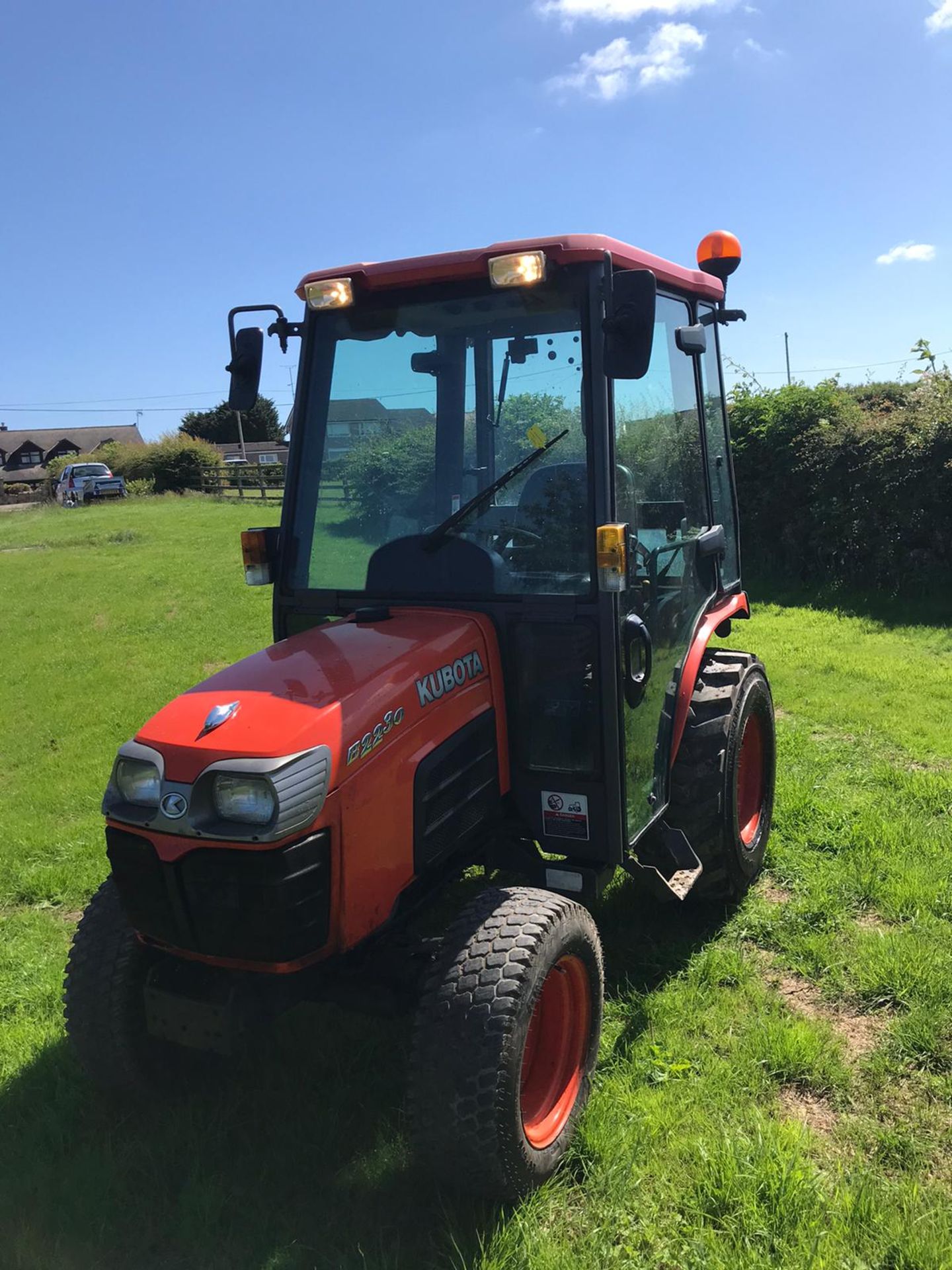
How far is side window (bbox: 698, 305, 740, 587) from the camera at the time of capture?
4.10 meters

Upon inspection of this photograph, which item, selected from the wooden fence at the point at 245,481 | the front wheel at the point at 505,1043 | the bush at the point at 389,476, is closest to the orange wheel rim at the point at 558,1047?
the front wheel at the point at 505,1043

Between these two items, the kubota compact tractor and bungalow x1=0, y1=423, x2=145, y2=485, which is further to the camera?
bungalow x1=0, y1=423, x2=145, y2=485

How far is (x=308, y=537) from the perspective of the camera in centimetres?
336

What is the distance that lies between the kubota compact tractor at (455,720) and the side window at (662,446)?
18 mm

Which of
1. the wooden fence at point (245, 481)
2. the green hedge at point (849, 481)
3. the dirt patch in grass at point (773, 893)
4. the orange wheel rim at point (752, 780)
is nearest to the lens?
the dirt patch in grass at point (773, 893)

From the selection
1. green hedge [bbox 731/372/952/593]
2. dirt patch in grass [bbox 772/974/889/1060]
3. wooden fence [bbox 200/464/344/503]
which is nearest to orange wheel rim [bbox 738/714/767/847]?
dirt patch in grass [bbox 772/974/889/1060]

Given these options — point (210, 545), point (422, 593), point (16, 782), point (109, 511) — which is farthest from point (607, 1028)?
point (109, 511)

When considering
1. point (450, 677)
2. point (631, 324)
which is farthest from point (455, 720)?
point (631, 324)

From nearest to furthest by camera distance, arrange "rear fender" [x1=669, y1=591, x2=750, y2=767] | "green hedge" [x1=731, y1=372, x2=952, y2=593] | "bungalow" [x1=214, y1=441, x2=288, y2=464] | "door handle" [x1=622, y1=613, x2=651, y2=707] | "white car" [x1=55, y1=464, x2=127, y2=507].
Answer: "door handle" [x1=622, y1=613, x2=651, y2=707] < "rear fender" [x1=669, y1=591, x2=750, y2=767] < "green hedge" [x1=731, y1=372, x2=952, y2=593] < "white car" [x1=55, y1=464, x2=127, y2=507] < "bungalow" [x1=214, y1=441, x2=288, y2=464]

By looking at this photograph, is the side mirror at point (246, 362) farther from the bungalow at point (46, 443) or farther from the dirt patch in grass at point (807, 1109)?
the bungalow at point (46, 443)

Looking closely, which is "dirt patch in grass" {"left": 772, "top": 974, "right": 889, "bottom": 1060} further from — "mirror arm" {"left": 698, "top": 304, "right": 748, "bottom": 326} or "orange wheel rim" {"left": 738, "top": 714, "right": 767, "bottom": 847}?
"mirror arm" {"left": 698, "top": 304, "right": 748, "bottom": 326}

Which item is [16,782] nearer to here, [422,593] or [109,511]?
[422,593]

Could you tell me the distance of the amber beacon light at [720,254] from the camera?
411 cm

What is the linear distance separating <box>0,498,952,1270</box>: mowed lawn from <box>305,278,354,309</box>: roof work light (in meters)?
0.79
